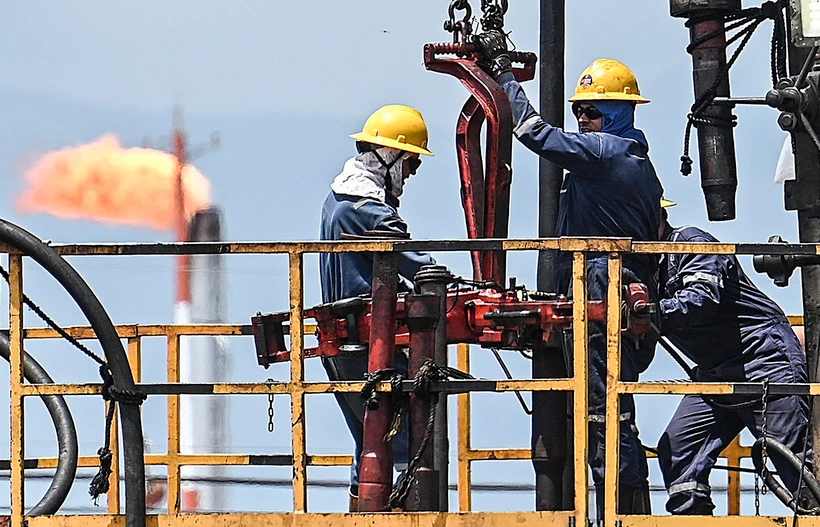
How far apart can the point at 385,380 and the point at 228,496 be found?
38656mm

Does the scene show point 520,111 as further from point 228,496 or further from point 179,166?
point 228,496

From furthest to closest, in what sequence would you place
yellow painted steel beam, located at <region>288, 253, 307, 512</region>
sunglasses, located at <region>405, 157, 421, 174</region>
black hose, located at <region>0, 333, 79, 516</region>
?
sunglasses, located at <region>405, 157, 421, 174</region> → black hose, located at <region>0, 333, 79, 516</region> → yellow painted steel beam, located at <region>288, 253, 307, 512</region>

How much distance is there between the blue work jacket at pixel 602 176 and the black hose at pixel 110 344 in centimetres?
209

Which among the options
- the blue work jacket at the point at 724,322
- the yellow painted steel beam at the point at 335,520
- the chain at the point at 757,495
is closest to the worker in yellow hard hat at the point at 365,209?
the yellow painted steel beam at the point at 335,520

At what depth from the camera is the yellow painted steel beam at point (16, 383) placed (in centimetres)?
616

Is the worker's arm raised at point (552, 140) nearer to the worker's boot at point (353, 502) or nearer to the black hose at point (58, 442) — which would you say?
the worker's boot at point (353, 502)

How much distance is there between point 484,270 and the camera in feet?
23.8

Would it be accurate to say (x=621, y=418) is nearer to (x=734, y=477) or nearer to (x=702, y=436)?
(x=702, y=436)

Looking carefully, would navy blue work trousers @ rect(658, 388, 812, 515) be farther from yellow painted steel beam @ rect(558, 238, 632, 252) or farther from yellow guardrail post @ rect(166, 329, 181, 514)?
yellow guardrail post @ rect(166, 329, 181, 514)

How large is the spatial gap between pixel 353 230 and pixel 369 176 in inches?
11.5

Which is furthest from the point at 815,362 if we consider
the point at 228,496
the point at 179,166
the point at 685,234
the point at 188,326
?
the point at 228,496

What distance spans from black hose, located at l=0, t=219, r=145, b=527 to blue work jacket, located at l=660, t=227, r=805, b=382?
2.39 metres

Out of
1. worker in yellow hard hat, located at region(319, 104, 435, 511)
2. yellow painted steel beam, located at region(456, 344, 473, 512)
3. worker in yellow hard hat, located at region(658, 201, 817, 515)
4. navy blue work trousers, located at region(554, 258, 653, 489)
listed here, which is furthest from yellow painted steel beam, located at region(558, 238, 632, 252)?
yellow painted steel beam, located at region(456, 344, 473, 512)

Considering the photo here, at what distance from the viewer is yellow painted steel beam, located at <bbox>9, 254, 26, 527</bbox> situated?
6.16 m
